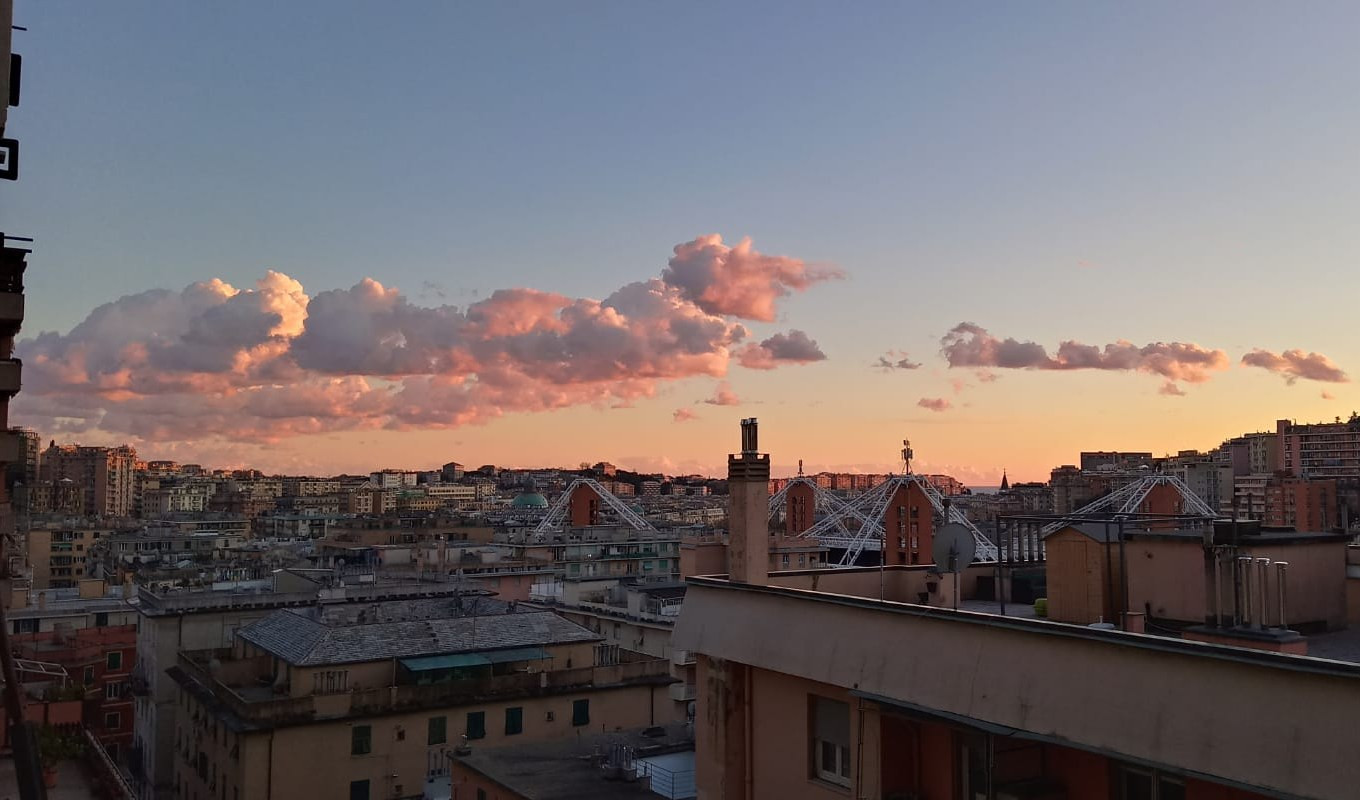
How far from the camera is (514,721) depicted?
38.6 meters

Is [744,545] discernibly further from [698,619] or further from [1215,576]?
[1215,576]

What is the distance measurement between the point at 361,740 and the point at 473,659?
16.1 feet

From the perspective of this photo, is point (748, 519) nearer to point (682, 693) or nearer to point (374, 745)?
point (682, 693)

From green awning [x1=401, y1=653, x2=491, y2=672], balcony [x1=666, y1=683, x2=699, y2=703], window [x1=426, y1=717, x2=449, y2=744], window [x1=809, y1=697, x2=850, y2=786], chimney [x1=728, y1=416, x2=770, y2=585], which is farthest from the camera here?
green awning [x1=401, y1=653, x2=491, y2=672]

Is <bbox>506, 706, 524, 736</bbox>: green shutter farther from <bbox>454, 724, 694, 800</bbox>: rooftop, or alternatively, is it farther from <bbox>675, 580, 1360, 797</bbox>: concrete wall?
<bbox>675, 580, 1360, 797</bbox>: concrete wall

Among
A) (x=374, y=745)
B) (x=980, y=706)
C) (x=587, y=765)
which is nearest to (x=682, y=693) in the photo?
(x=587, y=765)

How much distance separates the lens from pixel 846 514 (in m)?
150

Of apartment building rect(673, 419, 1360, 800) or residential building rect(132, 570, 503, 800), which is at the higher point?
apartment building rect(673, 419, 1360, 800)

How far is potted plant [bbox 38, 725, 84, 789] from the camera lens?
40.8 meters

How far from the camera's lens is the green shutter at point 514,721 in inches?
1515

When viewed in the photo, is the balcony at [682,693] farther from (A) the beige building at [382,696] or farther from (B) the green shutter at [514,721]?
(B) the green shutter at [514,721]

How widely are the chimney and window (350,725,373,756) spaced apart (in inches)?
777

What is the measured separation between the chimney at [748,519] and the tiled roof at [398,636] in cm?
2097

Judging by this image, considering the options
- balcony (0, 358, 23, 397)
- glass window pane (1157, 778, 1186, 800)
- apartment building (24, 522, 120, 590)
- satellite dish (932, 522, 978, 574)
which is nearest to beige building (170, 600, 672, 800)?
satellite dish (932, 522, 978, 574)
